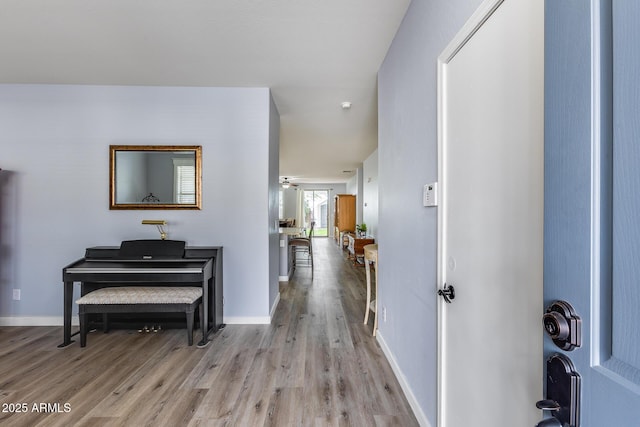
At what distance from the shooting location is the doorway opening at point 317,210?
512 inches

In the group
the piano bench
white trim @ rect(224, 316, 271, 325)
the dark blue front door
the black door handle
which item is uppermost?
the dark blue front door

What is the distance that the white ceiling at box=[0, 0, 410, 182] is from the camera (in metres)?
1.88

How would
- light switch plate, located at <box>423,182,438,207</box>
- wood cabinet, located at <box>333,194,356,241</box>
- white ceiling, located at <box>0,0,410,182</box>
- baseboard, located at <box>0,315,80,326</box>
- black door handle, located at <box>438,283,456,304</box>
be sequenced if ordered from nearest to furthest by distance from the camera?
black door handle, located at <box>438,283,456,304</box>, light switch plate, located at <box>423,182,438,207</box>, white ceiling, located at <box>0,0,410,182</box>, baseboard, located at <box>0,315,80,326</box>, wood cabinet, located at <box>333,194,356,241</box>

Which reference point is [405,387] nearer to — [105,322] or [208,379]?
[208,379]

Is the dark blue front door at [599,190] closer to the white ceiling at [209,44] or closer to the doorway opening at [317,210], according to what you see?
the white ceiling at [209,44]

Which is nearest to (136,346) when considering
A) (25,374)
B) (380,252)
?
(25,374)

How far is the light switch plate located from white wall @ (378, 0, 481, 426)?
0.04 metres

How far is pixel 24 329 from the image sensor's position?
290 centimetres

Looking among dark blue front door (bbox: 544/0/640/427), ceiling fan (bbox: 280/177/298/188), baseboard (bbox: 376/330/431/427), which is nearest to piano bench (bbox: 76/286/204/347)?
baseboard (bbox: 376/330/431/427)

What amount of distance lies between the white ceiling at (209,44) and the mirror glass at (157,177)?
0.71m

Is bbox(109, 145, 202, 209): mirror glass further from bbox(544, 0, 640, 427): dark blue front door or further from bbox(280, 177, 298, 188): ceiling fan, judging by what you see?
bbox(280, 177, 298, 188): ceiling fan

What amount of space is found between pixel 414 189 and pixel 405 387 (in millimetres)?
1285

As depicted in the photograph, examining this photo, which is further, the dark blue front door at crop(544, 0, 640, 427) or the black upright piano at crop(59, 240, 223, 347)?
the black upright piano at crop(59, 240, 223, 347)

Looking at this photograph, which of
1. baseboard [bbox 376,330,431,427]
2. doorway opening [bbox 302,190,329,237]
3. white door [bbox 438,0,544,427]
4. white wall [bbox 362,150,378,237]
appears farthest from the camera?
doorway opening [bbox 302,190,329,237]
